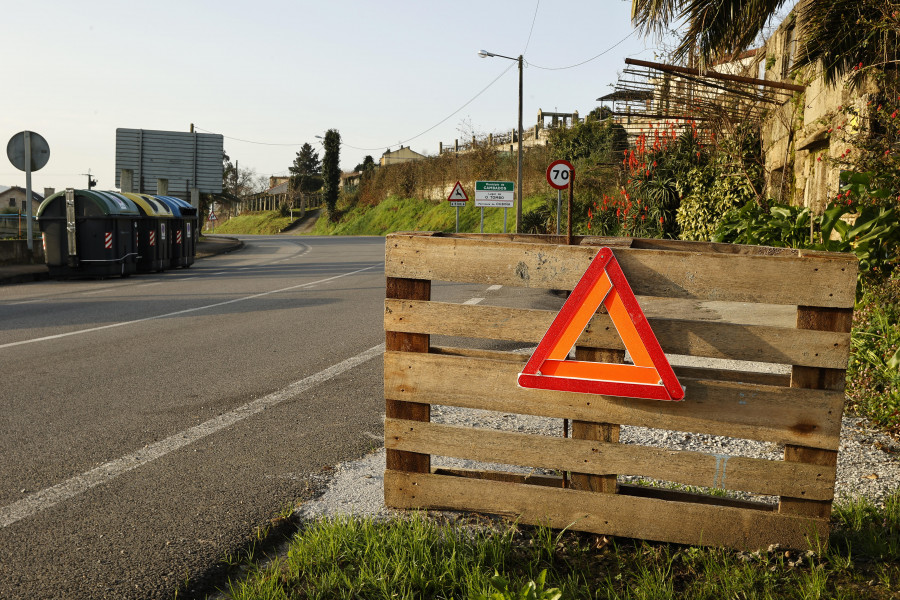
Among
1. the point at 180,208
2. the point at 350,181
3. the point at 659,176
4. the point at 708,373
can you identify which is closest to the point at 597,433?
the point at 708,373

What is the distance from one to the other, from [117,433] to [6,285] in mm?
12611

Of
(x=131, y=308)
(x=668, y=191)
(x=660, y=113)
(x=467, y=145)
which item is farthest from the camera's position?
(x=467, y=145)

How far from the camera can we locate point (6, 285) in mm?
15344

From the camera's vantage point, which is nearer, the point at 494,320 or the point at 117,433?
the point at 494,320

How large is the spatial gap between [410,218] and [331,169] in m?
16.9

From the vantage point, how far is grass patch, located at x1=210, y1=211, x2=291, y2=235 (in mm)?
79312

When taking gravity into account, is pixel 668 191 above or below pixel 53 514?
above

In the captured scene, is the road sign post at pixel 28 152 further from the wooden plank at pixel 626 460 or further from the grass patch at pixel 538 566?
the grass patch at pixel 538 566

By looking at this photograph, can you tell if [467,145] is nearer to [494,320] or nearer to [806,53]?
[806,53]

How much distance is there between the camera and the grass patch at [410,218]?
47.7 metres

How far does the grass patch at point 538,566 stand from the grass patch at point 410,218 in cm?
3881

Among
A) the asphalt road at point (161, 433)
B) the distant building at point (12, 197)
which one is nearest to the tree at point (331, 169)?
the distant building at point (12, 197)

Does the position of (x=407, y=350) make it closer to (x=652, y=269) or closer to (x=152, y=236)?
(x=652, y=269)

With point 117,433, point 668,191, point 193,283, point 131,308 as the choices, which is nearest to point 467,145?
point 668,191
